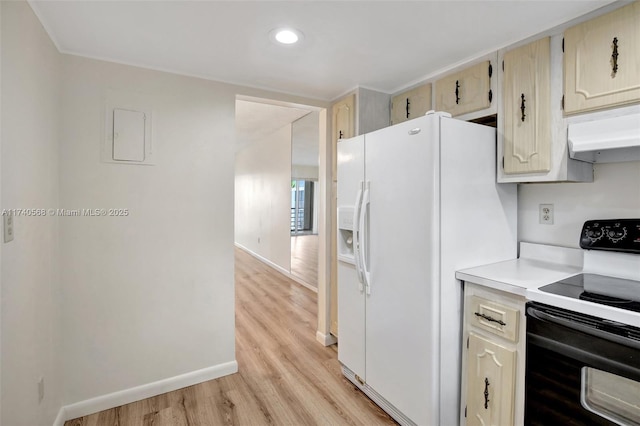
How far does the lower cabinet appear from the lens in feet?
4.87

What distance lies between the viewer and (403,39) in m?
1.85

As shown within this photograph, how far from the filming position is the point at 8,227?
1.29 m

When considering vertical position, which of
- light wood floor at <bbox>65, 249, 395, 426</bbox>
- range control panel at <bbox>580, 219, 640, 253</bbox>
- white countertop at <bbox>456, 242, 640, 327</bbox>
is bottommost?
light wood floor at <bbox>65, 249, 395, 426</bbox>

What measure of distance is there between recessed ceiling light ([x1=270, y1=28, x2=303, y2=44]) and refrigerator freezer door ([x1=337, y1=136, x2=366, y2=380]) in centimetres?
71

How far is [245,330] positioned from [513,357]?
249cm

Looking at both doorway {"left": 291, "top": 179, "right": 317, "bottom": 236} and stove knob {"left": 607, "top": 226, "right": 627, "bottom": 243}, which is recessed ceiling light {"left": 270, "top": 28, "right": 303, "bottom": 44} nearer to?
stove knob {"left": 607, "top": 226, "right": 627, "bottom": 243}

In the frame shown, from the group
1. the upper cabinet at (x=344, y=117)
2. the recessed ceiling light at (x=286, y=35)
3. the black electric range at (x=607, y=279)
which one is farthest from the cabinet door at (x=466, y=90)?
the recessed ceiling light at (x=286, y=35)

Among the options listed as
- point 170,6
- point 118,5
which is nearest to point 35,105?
point 118,5

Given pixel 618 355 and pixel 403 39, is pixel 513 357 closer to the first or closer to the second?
pixel 618 355

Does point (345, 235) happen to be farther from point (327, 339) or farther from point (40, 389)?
point (40, 389)

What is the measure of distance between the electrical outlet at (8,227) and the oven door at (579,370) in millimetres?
2183

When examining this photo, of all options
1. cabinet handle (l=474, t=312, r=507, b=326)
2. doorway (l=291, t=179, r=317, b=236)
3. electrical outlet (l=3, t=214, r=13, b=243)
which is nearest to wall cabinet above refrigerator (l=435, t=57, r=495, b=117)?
cabinet handle (l=474, t=312, r=507, b=326)

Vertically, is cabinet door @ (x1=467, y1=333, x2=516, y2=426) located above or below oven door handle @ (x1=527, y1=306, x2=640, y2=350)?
below

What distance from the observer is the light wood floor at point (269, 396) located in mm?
1982
